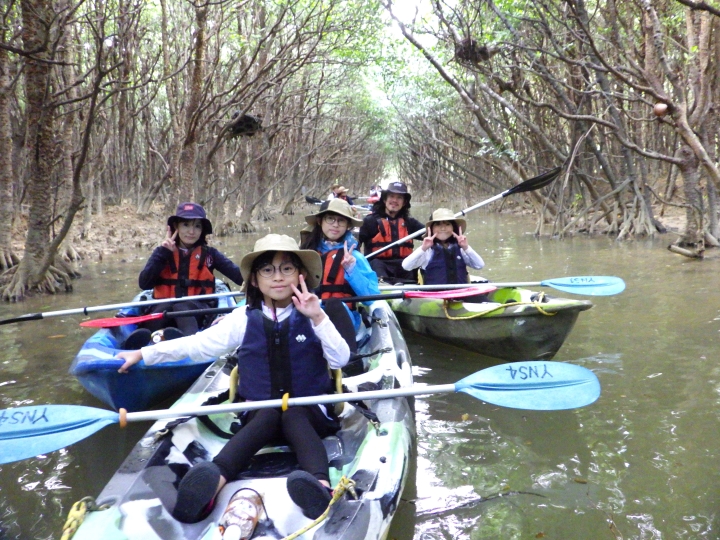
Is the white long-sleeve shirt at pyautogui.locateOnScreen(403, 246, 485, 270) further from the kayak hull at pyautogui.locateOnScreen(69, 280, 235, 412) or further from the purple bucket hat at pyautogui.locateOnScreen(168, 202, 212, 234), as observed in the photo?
the kayak hull at pyautogui.locateOnScreen(69, 280, 235, 412)

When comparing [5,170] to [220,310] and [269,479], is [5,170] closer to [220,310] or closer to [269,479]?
[220,310]

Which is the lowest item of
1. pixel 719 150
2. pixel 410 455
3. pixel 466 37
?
pixel 410 455

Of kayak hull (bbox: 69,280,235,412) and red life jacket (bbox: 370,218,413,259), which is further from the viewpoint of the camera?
red life jacket (bbox: 370,218,413,259)

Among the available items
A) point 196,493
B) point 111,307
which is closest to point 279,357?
point 196,493

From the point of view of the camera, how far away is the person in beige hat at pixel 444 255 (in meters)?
5.80

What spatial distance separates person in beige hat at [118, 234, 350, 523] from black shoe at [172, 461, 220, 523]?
1.06 feet

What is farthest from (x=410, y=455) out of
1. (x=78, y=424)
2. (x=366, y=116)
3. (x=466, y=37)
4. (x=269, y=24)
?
(x=366, y=116)

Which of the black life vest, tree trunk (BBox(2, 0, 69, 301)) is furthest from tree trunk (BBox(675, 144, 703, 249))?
tree trunk (BBox(2, 0, 69, 301))

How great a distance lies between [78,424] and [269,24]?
1277 cm

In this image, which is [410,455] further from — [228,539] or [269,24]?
[269,24]

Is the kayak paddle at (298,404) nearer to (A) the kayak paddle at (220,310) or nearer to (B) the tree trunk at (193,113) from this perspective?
(A) the kayak paddle at (220,310)

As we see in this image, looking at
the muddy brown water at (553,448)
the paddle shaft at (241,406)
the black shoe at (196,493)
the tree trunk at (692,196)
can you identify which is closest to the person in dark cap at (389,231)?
A: the muddy brown water at (553,448)

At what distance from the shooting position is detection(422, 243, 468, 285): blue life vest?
5.81 m

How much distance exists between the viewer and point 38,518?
10.1 ft
